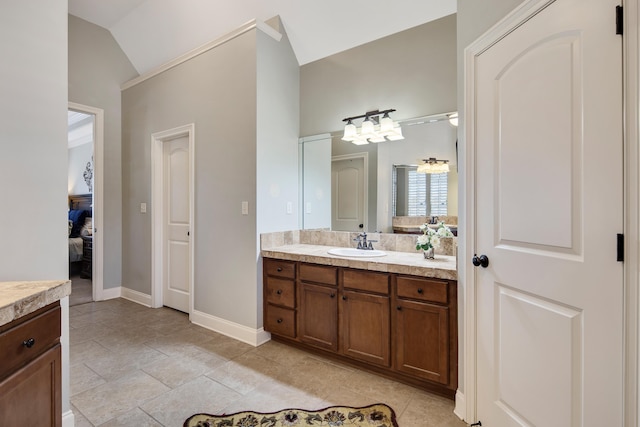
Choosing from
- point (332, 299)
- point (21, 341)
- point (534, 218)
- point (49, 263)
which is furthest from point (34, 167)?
point (534, 218)

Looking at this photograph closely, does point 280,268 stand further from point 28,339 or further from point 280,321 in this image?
point 28,339

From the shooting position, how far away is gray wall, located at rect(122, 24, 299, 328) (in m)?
2.77

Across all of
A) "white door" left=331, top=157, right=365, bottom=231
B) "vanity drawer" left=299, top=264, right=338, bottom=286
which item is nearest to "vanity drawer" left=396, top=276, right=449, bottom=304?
"vanity drawer" left=299, top=264, right=338, bottom=286

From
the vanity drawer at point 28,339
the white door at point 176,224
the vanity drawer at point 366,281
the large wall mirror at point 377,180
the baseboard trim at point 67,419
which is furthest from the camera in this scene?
the white door at point 176,224

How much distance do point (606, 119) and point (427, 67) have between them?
65.8 inches

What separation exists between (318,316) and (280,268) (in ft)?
1.73

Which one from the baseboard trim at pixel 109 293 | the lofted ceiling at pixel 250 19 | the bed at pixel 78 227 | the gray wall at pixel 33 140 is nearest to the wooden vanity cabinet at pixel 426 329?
the gray wall at pixel 33 140

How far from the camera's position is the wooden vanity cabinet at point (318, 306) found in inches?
93.5

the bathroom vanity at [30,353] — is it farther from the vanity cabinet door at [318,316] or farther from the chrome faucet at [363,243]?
the chrome faucet at [363,243]

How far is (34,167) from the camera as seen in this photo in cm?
152

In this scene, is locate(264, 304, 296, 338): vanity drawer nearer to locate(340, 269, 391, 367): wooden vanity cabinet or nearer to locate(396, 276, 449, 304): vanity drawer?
locate(340, 269, 391, 367): wooden vanity cabinet

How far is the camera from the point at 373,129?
9.02ft

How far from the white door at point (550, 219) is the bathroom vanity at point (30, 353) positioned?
1977 millimetres

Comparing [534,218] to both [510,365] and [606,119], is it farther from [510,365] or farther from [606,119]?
[510,365]
